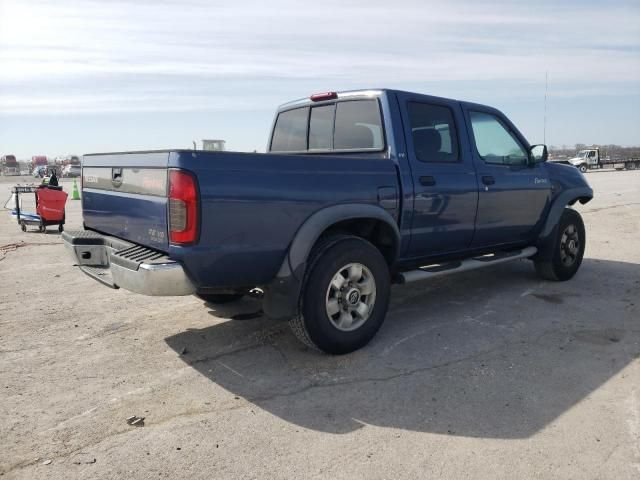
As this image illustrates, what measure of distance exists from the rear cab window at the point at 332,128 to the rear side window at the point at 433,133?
336mm

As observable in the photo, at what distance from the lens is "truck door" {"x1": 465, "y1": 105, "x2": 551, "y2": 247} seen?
5.12 metres

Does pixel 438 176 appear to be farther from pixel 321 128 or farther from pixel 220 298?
pixel 220 298

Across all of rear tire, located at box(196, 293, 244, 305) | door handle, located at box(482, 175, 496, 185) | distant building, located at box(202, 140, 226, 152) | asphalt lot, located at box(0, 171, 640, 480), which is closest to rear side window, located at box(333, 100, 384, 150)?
door handle, located at box(482, 175, 496, 185)

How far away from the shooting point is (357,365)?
380 cm

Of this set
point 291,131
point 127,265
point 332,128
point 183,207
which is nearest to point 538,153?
point 332,128

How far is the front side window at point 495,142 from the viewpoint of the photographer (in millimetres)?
5195

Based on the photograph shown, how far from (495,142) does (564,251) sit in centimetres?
172

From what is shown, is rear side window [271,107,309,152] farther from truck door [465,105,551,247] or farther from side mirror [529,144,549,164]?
side mirror [529,144,549,164]

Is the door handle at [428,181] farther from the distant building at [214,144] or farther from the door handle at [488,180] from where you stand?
the distant building at [214,144]

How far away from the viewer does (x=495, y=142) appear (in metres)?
5.41

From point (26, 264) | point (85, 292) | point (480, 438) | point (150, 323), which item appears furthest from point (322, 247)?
point (26, 264)

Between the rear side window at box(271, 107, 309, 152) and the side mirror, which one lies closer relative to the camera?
the rear side window at box(271, 107, 309, 152)

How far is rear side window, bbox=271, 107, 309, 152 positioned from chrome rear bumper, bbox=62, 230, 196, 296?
83.4 inches

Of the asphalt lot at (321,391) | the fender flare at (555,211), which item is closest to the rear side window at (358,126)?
the asphalt lot at (321,391)
